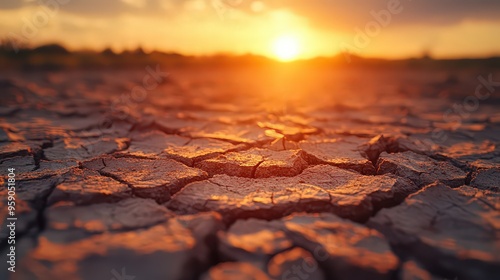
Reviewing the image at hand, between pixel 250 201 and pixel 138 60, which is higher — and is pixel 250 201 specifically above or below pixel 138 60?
below

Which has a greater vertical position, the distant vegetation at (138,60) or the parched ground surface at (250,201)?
the distant vegetation at (138,60)

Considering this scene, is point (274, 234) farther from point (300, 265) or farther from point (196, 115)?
point (196, 115)

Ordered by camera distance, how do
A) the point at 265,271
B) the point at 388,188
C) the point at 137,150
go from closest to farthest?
the point at 265,271 → the point at 388,188 → the point at 137,150

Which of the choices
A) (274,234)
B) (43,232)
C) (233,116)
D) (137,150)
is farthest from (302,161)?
(233,116)

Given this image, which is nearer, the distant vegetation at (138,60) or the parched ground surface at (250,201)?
the parched ground surface at (250,201)

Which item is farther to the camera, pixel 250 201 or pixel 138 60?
pixel 138 60
